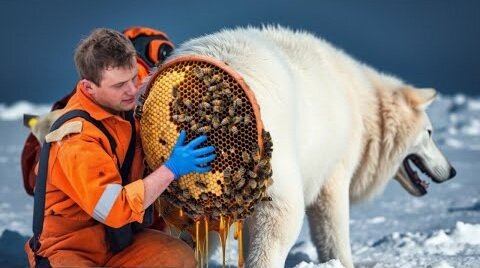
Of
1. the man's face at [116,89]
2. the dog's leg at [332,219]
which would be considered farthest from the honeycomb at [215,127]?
the dog's leg at [332,219]

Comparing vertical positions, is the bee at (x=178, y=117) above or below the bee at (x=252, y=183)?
above

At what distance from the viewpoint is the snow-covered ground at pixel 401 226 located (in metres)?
5.58

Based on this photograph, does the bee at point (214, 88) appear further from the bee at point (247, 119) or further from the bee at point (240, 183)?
the bee at point (240, 183)

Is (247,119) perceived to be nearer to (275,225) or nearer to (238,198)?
(238,198)

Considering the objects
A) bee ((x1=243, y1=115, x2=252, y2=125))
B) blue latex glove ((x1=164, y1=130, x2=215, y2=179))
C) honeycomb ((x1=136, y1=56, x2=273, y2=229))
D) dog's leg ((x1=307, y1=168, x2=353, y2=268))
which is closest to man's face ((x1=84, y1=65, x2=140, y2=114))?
honeycomb ((x1=136, y1=56, x2=273, y2=229))

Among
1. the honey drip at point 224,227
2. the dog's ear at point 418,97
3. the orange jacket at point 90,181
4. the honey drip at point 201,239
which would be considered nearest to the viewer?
the orange jacket at point 90,181

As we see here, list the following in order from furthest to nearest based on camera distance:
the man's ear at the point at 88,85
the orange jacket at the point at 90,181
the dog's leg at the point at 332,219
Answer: the dog's leg at the point at 332,219, the man's ear at the point at 88,85, the orange jacket at the point at 90,181

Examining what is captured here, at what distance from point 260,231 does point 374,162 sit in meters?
2.42

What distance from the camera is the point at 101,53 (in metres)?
3.25

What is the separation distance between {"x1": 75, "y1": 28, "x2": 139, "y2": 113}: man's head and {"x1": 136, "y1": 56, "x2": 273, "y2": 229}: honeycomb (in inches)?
6.1

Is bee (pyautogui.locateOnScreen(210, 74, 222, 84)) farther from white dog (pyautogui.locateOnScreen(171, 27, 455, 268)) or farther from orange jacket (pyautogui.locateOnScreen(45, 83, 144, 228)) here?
orange jacket (pyautogui.locateOnScreen(45, 83, 144, 228))

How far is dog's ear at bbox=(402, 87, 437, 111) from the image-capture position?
5.89 metres

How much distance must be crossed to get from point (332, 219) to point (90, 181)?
8.49ft

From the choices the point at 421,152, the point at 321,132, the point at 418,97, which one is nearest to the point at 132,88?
the point at 321,132
